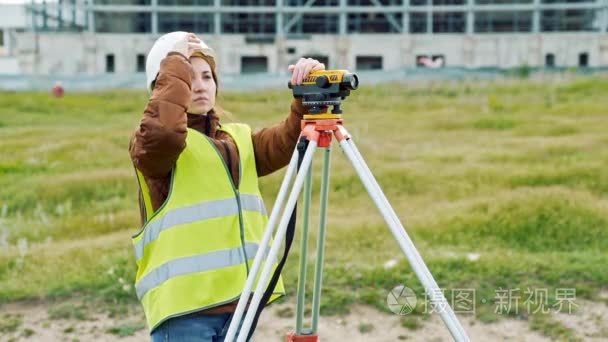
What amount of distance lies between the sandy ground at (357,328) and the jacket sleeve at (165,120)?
119 inches

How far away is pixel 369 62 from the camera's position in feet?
148

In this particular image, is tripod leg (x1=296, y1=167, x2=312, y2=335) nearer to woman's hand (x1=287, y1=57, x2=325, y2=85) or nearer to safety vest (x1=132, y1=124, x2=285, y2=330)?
safety vest (x1=132, y1=124, x2=285, y2=330)

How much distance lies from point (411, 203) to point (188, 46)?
6385 mm

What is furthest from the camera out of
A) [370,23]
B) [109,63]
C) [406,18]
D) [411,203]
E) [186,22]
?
[186,22]

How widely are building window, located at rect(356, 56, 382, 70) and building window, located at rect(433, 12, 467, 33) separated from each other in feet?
13.1

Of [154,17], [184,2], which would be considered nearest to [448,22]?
[184,2]

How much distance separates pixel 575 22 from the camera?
45500 mm

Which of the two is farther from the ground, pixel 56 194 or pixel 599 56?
pixel 599 56

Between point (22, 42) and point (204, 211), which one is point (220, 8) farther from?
point (204, 211)

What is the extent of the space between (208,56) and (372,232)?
15.9 ft

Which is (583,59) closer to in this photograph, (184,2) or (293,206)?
(184,2)

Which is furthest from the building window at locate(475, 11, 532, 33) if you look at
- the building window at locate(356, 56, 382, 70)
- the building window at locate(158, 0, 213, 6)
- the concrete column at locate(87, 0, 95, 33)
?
the concrete column at locate(87, 0, 95, 33)

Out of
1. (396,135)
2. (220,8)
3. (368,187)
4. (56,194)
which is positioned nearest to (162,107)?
(368,187)

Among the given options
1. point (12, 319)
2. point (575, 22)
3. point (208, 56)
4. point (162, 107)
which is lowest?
point (12, 319)
